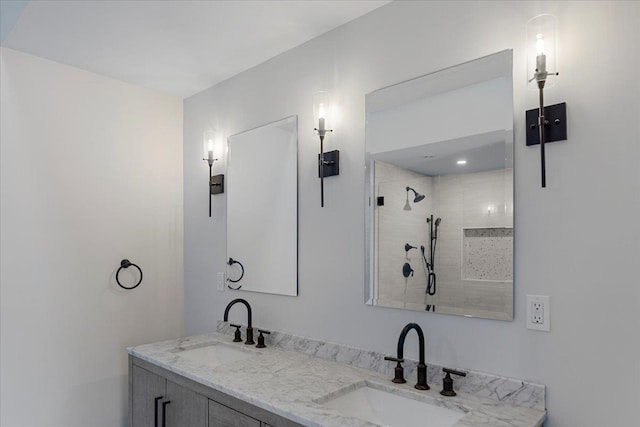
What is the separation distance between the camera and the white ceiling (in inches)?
79.8

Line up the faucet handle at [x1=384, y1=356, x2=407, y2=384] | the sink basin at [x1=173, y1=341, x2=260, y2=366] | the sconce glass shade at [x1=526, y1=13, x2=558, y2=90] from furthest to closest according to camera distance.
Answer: the sink basin at [x1=173, y1=341, x2=260, y2=366] → the faucet handle at [x1=384, y1=356, x2=407, y2=384] → the sconce glass shade at [x1=526, y1=13, x2=558, y2=90]

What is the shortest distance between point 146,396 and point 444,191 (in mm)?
1779

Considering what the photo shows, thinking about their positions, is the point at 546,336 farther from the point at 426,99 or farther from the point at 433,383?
the point at 426,99

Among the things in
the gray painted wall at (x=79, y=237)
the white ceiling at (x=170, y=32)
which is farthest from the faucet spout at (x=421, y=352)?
the gray painted wall at (x=79, y=237)

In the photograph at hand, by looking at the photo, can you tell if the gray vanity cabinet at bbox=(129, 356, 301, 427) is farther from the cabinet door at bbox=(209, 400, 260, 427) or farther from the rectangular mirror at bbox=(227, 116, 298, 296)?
the rectangular mirror at bbox=(227, 116, 298, 296)

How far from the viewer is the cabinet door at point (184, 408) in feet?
6.08

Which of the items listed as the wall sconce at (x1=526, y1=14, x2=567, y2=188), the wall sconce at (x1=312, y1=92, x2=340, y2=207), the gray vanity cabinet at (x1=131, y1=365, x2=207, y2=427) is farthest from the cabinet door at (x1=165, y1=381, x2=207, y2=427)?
the wall sconce at (x1=526, y1=14, x2=567, y2=188)

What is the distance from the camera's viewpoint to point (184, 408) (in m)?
1.96

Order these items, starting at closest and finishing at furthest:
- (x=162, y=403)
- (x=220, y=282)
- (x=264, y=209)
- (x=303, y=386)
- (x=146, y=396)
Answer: (x=303, y=386) < (x=162, y=403) < (x=146, y=396) < (x=264, y=209) < (x=220, y=282)

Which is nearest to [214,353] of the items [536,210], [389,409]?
[389,409]

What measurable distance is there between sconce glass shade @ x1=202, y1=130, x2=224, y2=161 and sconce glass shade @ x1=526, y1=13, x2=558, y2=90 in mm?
1942

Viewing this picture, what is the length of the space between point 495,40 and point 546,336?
110 centimetres

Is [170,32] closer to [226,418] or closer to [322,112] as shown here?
[322,112]

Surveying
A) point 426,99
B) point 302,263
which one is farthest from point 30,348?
point 426,99
